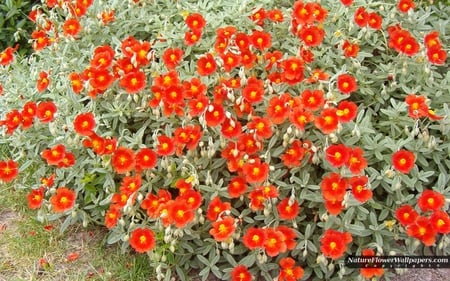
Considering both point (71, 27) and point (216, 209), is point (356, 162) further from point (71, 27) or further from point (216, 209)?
point (71, 27)

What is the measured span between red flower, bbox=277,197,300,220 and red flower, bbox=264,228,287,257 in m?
0.10

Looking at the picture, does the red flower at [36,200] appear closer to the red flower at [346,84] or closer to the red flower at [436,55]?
the red flower at [346,84]

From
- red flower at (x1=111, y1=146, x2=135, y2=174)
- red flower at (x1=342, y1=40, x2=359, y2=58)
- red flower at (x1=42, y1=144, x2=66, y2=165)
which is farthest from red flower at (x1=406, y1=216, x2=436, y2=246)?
red flower at (x1=42, y1=144, x2=66, y2=165)

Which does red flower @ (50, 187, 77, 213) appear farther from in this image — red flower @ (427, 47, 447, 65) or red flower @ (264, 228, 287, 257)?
red flower @ (427, 47, 447, 65)

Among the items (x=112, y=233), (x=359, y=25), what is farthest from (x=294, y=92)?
(x=112, y=233)

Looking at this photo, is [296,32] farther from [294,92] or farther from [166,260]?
[166,260]

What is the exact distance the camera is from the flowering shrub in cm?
289

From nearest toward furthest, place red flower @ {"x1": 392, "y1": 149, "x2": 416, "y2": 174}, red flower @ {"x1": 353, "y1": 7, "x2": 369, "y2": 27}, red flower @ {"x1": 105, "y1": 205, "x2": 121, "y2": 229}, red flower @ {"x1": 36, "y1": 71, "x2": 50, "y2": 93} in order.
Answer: red flower @ {"x1": 392, "y1": 149, "x2": 416, "y2": 174} → red flower @ {"x1": 105, "y1": 205, "x2": 121, "y2": 229} → red flower @ {"x1": 353, "y1": 7, "x2": 369, "y2": 27} → red flower @ {"x1": 36, "y1": 71, "x2": 50, "y2": 93}

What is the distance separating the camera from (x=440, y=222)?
275cm

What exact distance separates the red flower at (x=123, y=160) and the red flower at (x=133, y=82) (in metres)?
0.33

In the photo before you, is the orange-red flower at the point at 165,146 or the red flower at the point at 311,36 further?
the red flower at the point at 311,36

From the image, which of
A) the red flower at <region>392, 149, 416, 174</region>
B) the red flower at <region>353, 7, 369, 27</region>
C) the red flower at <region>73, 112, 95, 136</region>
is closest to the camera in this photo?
the red flower at <region>392, 149, 416, 174</region>

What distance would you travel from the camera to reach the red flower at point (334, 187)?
2797mm

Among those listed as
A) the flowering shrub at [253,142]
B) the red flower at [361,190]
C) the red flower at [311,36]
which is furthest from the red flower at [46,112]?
the red flower at [361,190]
